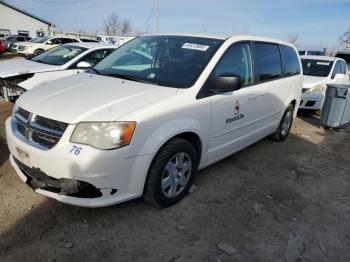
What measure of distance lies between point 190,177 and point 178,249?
999 mm

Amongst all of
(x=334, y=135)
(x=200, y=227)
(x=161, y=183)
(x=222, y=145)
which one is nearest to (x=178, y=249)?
(x=200, y=227)

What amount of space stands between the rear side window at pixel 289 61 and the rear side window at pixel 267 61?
251 millimetres

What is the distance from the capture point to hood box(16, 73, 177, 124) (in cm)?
308

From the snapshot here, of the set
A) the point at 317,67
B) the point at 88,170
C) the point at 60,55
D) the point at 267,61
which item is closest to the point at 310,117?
the point at 317,67

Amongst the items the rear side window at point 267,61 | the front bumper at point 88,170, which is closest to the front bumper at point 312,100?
the rear side window at point 267,61

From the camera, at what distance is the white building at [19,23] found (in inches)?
1587

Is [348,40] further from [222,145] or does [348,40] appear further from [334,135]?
[222,145]

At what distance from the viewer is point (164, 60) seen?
4.13m

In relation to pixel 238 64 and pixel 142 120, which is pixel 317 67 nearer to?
pixel 238 64

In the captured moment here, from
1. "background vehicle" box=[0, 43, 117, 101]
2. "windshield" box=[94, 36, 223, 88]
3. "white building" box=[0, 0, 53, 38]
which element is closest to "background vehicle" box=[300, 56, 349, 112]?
"background vehicle" box=[0, 43, 117, 101]

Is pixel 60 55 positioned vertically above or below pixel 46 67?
above

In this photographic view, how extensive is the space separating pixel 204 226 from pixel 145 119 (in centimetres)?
125

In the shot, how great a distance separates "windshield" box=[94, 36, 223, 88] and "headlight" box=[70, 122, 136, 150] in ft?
3.09

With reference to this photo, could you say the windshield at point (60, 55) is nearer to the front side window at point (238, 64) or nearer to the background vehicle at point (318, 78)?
the front side window at point (238, 64)
